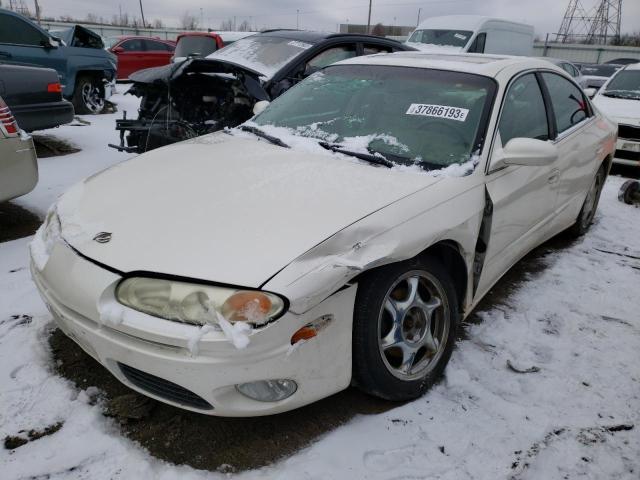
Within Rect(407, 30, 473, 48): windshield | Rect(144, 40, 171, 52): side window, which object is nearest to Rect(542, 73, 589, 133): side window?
Rect(407, 30, 473, 48): windshield

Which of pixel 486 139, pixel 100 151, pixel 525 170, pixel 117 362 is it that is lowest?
pixel 100 151

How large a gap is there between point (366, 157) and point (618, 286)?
2.27 metres

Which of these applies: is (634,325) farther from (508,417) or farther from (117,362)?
(117,362)

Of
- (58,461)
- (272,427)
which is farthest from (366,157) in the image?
(58,461)

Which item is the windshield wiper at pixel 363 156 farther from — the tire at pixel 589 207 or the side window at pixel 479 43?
the side window at pixel 479 43

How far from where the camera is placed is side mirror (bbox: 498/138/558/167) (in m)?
2.50

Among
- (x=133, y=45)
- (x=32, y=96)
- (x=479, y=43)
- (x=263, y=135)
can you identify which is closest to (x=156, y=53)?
(x=133, y=45)

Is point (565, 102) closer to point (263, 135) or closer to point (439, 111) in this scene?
point (439, 111)

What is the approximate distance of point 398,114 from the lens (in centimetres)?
277

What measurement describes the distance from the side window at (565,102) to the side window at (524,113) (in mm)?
230

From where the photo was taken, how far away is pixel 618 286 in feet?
11.6

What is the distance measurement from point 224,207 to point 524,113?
197 cm

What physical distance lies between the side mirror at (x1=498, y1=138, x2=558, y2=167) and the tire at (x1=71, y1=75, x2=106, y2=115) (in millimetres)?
8546

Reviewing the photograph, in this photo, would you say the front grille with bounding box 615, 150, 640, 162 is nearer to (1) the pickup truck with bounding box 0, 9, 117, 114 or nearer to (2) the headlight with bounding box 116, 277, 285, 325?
(2) the headlight with bounding box 116, 277, 285, 325
